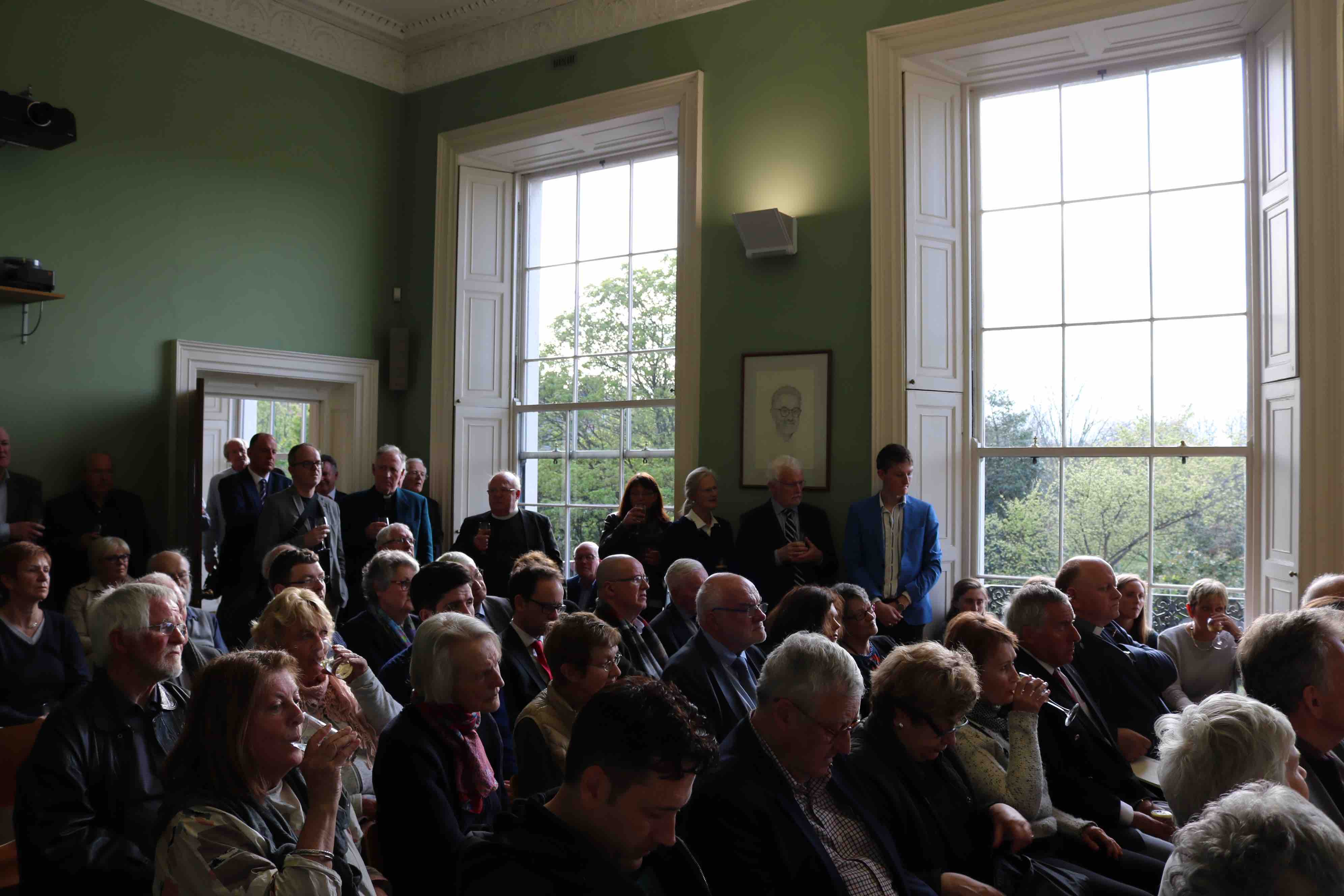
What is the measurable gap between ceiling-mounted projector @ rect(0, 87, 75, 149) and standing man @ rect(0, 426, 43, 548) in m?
1.66

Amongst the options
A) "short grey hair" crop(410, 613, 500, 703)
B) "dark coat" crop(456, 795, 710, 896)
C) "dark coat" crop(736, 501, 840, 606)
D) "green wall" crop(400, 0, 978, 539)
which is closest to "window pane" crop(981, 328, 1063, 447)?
"green wall" crop(400, 0, 978, 539)

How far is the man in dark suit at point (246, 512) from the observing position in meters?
5.55

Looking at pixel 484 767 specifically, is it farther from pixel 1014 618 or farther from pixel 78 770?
pixel 1014 618

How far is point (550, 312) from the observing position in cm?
760

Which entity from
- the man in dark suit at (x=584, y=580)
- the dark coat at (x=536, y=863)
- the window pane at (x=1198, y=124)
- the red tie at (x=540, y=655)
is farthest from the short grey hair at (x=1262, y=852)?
the window pane at (x=1198, y=124)

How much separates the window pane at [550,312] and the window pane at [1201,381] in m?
4.05

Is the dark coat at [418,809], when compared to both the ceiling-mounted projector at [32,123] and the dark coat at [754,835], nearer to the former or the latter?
the dark coat at [754,835]

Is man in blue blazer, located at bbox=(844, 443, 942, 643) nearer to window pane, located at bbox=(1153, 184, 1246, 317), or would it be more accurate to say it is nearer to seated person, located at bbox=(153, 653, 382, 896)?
window pane, located at bbox=(1153, 184, 1246, 317)

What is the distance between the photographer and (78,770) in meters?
2.18

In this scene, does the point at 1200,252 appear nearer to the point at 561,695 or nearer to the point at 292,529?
the point at 561,695

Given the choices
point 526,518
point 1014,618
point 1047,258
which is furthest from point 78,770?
point 1047,258

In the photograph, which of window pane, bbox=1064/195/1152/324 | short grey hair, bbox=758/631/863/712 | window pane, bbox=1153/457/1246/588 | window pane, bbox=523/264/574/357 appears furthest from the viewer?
window pane, bbox=523/264/574/357

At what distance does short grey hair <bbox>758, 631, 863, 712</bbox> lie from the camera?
2.22 m

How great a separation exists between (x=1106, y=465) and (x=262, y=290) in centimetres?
565
